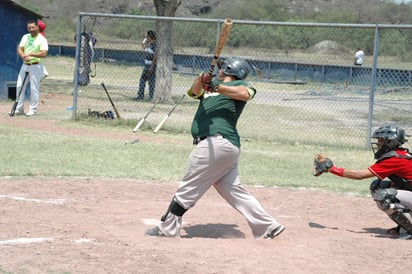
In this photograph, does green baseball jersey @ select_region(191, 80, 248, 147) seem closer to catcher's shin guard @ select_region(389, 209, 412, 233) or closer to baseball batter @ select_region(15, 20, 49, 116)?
catcher's shin guard @ select_region(389, 209, 412, 233)

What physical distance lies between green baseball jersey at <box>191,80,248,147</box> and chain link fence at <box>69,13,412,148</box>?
6724mm

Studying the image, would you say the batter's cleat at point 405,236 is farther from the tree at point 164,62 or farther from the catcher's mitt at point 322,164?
the tree at point 164,62

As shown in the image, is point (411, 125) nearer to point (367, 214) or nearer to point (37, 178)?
point (367, 214)

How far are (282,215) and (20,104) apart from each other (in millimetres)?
9802

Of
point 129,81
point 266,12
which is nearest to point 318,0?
point 266,12

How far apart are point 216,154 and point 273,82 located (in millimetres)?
13165

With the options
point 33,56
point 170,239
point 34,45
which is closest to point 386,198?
point 170,239

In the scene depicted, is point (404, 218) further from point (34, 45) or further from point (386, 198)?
point (34, 45)

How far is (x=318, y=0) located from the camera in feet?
225

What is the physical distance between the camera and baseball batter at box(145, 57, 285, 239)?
280 inches

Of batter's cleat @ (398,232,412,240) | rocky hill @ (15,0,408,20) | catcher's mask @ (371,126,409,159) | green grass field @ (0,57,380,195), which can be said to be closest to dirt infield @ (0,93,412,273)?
batter's cleat @ (398,232,412,240)

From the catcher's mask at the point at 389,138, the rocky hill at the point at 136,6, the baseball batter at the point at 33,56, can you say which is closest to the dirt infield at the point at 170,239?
the catcher's mask at the point at 389,138

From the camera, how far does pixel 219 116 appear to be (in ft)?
23.6

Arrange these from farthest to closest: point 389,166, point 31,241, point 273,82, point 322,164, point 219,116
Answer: point 273,82, point 389,166, point 322,164, point 219,116, point 31,241
